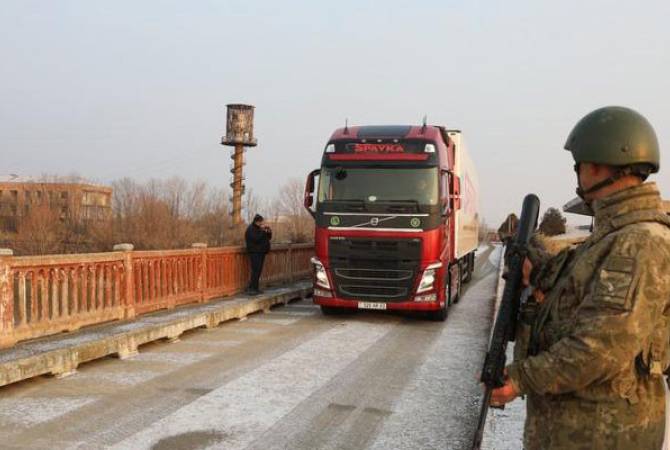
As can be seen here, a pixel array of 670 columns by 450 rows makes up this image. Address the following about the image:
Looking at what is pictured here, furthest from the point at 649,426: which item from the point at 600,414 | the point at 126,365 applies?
the point at 126,365

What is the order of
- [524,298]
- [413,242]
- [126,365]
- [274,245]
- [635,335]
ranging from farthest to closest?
1. [274,245]
2. [413,242]
3. [126,365]
4. [524,298]
5. [635,335]

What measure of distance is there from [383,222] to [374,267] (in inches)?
33.1

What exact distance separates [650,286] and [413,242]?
8793 millimetres

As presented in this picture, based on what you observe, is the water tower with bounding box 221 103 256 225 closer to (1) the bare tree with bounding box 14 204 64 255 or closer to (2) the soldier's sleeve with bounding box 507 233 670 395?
(1) the bare tree with bounding box 14 204 64 255

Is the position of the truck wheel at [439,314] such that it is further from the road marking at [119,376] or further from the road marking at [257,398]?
the road marking at [119,376]

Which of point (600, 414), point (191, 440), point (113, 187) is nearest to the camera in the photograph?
point (600, 414)

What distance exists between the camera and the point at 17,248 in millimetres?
50438

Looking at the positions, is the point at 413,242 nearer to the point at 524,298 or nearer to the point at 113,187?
the point at 524,298

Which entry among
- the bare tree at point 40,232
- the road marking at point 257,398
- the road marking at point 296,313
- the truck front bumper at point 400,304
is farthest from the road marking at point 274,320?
the bare tree at point 40,232

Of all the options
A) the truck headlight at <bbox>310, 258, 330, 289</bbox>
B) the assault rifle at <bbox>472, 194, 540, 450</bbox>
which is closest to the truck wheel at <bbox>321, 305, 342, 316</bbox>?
the truck headlight at <bbox>310, 258, 330, 289</bbox>

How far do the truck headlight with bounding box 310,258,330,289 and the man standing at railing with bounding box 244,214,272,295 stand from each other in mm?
2653

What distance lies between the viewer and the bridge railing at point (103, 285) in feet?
24.9

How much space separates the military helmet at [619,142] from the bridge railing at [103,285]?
6.97 meters

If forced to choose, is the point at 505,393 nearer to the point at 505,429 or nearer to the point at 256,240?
the point at 505,429
